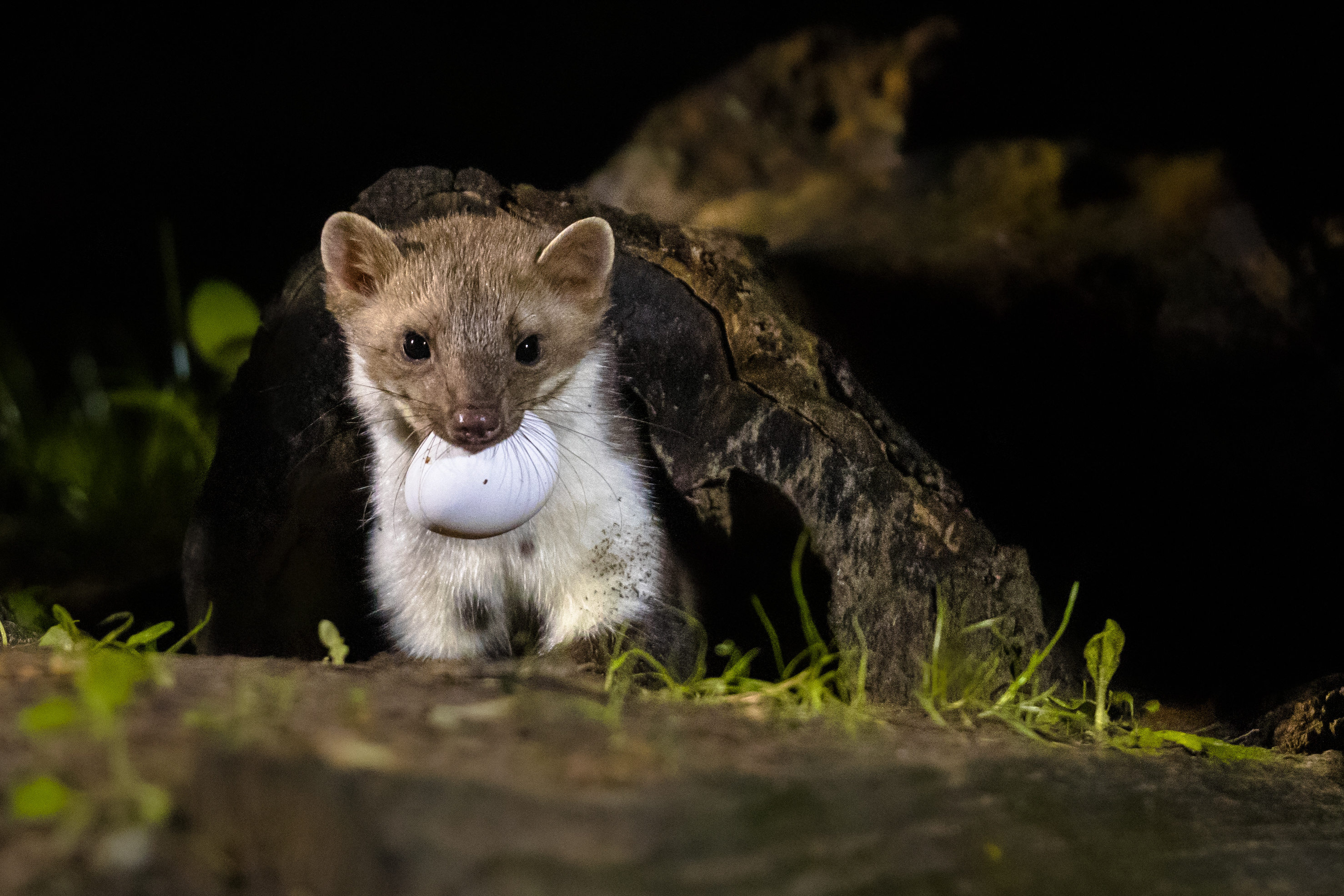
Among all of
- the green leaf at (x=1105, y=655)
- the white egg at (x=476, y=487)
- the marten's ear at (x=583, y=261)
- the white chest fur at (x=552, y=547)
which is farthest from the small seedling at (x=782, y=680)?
the marten's ear at (x=583, y=261)

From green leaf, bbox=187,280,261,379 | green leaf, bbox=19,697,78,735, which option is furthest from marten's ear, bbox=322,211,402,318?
green leaf, bbox=19,697,78,735

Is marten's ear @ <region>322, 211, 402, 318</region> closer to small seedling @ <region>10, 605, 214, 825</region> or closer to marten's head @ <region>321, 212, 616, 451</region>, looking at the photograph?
marten's head @ <region>321, 212, 616, 451</region>

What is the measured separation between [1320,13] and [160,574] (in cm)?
592

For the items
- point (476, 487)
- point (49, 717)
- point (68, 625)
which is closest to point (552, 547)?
point (476, 487)

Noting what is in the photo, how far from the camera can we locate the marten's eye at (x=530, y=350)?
3242mm

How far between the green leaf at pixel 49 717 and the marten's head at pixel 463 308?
1.50 metres

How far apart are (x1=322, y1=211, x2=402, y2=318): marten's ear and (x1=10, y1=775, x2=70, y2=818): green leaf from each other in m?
2.04

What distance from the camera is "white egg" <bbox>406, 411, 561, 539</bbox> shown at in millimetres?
2939

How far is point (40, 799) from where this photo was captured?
143 centimetres

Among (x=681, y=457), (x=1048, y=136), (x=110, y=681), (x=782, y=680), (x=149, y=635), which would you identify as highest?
(x=1048, y=136)

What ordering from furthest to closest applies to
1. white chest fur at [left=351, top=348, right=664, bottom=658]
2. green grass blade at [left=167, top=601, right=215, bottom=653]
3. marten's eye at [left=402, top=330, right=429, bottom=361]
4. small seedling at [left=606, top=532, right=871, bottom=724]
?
white chest fur at [left=351, top=348, right=664, bottom=658], marten's eye at [left=402, top=330, right=429, bottom=361], green grass blade at [left=167, top=601, right=215, bottom=653], small seedling at [left=606, top=532, right=871, bottom=724]

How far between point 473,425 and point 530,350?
0.44 m

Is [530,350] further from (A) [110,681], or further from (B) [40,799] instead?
(B) [40,799]

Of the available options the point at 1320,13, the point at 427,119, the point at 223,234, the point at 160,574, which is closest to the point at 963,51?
the point at 1320,13
